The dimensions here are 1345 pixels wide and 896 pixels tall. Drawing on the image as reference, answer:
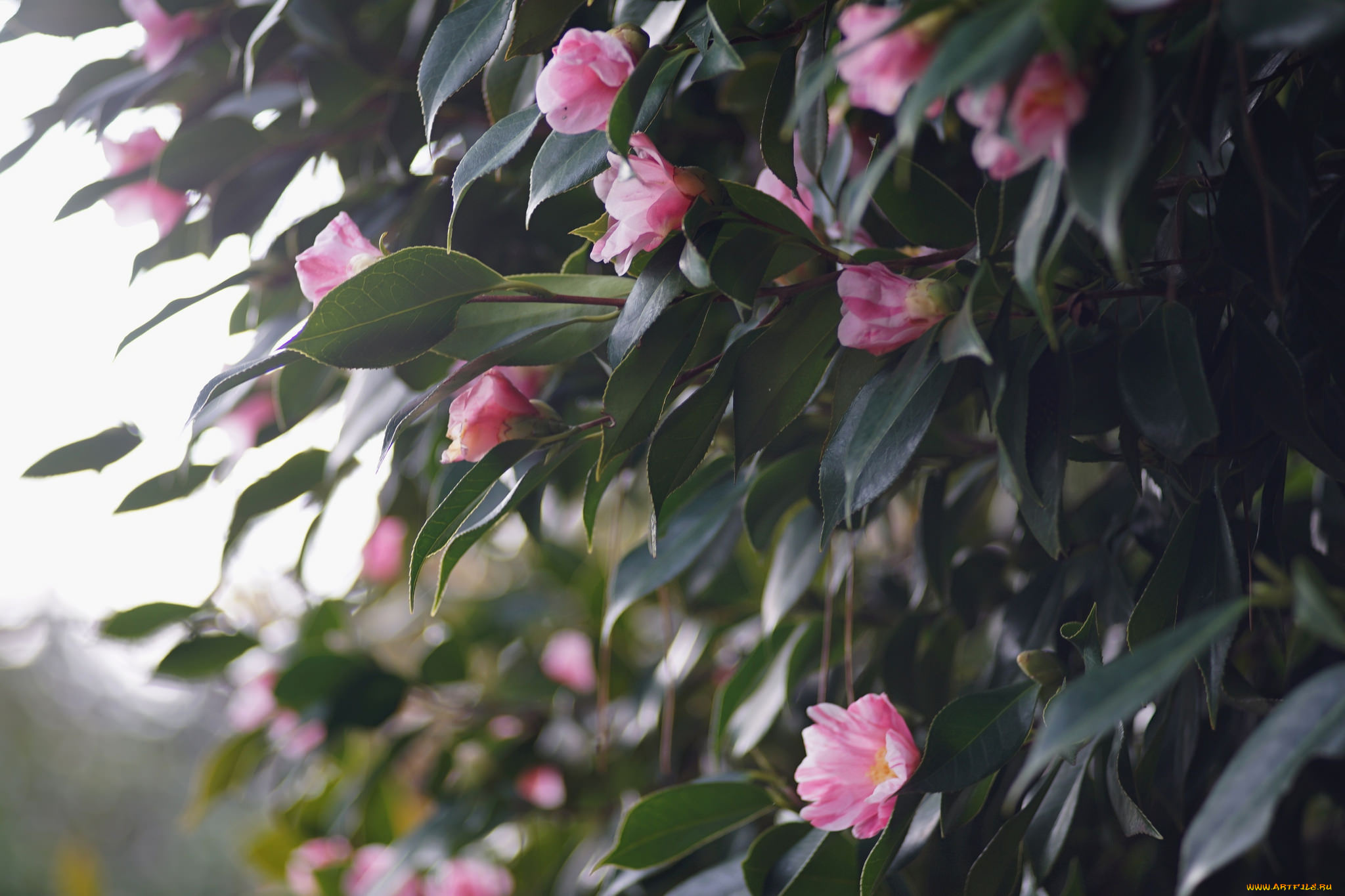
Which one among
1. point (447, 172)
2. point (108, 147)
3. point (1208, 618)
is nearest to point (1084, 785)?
point (1208, 618)

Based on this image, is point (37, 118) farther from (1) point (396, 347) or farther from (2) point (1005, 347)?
(2) point (1005, 347)

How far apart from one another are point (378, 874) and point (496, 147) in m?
0.86

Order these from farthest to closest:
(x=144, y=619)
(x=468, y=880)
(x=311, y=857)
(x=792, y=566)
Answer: (x=311, y=857), (x=468, y=880), (x=144, y=619), (x=792, y=566)

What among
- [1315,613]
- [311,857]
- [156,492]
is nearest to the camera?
[1315,613]

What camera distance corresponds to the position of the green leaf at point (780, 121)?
397 mm

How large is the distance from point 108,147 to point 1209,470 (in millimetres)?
812

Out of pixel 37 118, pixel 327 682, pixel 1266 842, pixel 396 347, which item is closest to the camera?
pixel 396 347

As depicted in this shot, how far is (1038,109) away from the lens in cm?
25

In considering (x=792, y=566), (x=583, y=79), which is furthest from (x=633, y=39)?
(x=792, y=566)

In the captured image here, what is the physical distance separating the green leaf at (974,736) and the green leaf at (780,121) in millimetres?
249

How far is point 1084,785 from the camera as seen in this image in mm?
459

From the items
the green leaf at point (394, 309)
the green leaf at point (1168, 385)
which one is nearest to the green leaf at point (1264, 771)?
the green leaf at point (1168, 385)

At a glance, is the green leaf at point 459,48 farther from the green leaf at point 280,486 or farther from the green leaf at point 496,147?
the green leaf at point 280,486

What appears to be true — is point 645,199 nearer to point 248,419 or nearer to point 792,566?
point 792,566
